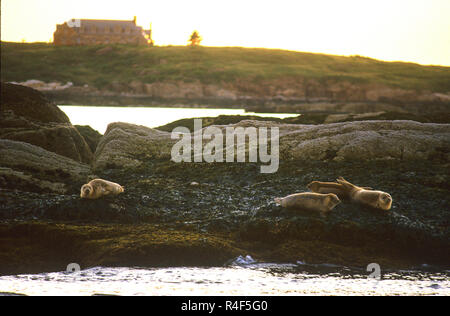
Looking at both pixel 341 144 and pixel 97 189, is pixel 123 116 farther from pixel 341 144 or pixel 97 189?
pixel 97 189

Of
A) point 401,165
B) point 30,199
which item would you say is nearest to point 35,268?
point 30,199

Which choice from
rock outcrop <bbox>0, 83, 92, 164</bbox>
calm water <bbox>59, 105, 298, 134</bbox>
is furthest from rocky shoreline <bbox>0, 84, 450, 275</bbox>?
calm water <bbox>59, 105, 298, 134</bbox>

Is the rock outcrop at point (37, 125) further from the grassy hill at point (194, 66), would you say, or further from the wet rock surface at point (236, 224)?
the grassy hill at point (194, 66)

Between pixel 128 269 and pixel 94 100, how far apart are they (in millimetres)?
115634

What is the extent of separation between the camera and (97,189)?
15.8 m

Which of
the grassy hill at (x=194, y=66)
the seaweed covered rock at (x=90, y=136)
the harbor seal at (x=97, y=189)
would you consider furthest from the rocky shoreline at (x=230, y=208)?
the grassy hill at (x=194, y=66)

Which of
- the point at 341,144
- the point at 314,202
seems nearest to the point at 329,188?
the point at 314,202

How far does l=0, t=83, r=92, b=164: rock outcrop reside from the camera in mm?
24797

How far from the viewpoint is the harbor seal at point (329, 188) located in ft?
49.3

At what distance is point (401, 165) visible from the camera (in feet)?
62.8

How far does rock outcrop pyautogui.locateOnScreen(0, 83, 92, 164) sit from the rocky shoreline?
1502 millimetres

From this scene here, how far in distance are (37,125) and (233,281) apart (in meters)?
17.3

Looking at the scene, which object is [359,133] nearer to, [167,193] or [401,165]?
[401,165]
